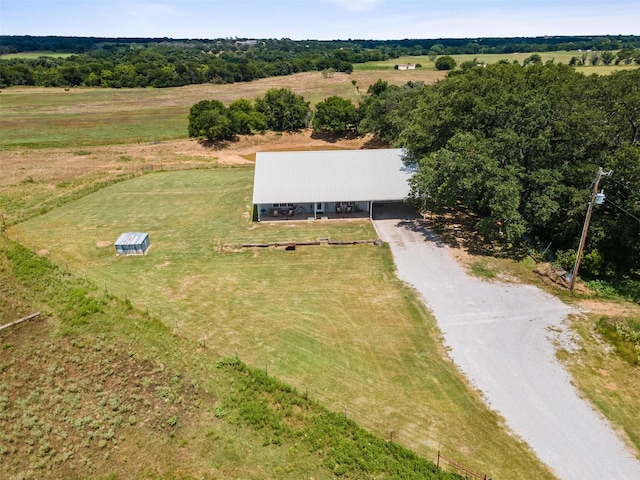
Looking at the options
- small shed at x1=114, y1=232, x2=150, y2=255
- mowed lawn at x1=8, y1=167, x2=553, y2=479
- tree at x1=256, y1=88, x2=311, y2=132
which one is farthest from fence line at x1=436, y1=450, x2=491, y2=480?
tree at x1=256, y1=88, x2=311, y2=132

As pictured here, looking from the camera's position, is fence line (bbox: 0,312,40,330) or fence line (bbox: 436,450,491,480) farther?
fence line (bbox: 0,312,40,330)

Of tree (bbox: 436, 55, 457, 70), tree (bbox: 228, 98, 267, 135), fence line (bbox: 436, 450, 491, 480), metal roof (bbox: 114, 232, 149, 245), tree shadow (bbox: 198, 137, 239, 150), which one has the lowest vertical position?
fence line (bbox: 436, 450, 491, 480)

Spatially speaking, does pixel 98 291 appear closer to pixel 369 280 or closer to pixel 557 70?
pixel 369 280

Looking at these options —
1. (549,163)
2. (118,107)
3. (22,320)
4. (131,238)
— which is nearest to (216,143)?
(131,238)

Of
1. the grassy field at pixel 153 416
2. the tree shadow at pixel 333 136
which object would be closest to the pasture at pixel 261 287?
the grassy field at pixel 153 416

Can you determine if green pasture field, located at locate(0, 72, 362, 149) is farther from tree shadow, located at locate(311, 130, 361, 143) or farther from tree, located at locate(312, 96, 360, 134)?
tree, located at locate(312, 96, 360, 134)

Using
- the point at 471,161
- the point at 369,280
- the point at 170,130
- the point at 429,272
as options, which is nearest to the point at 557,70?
the point at 471,161
